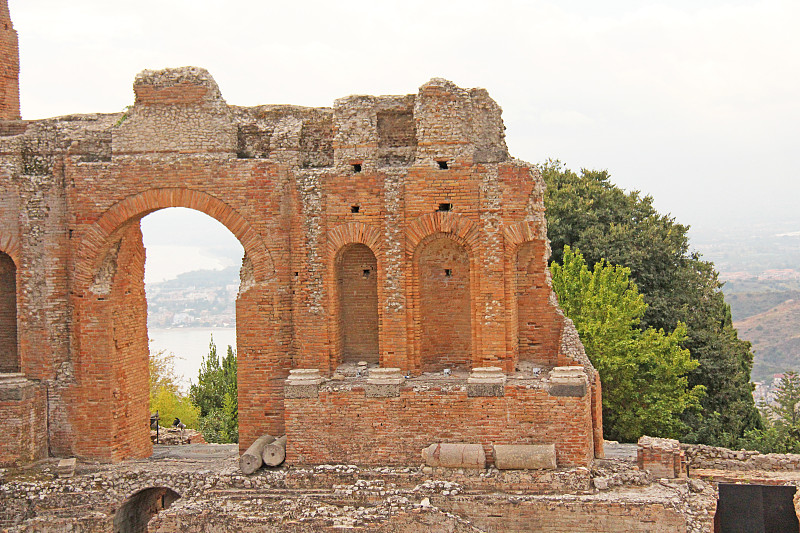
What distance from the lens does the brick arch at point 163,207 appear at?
47.5 ft

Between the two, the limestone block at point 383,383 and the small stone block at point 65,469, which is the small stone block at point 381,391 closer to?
the limestone block at point 383,383

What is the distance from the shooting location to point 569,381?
13.2m

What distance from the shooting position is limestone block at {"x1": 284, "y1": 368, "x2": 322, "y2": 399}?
1384 cm

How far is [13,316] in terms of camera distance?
51.6ft

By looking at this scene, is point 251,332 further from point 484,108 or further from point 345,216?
point 484,108

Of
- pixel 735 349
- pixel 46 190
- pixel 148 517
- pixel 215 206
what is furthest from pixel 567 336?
A: pixel 735 349

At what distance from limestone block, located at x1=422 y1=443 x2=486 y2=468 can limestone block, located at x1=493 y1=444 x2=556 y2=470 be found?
280 millimetres

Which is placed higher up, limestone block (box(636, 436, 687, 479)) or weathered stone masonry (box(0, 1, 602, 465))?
weathered stone masonry (box(0, 1, 602, 465))

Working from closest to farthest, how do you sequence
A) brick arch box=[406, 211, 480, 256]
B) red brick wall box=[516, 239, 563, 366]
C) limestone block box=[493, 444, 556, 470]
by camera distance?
limestone block box=[493, 444, 556, 470], brick arch box=[406, 211, 480, 256], red brick wall box=[516, 239, 563, 366]

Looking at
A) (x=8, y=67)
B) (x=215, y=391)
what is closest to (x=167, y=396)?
(x=215, y=391)

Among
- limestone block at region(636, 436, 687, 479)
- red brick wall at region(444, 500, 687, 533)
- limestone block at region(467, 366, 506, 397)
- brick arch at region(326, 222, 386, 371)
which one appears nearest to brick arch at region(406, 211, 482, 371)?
limestone block at region(467, 366, 506, 397)

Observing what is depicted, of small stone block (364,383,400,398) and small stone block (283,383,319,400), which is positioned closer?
small stone block (364,383,400,398)

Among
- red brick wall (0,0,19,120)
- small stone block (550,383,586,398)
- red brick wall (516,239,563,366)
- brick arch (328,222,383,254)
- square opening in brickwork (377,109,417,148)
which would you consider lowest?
small stone block (550,383,586,398)

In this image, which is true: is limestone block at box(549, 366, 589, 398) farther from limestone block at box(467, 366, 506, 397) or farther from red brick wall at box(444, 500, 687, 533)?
red brick wall at box(444, 500, 687, 533)
